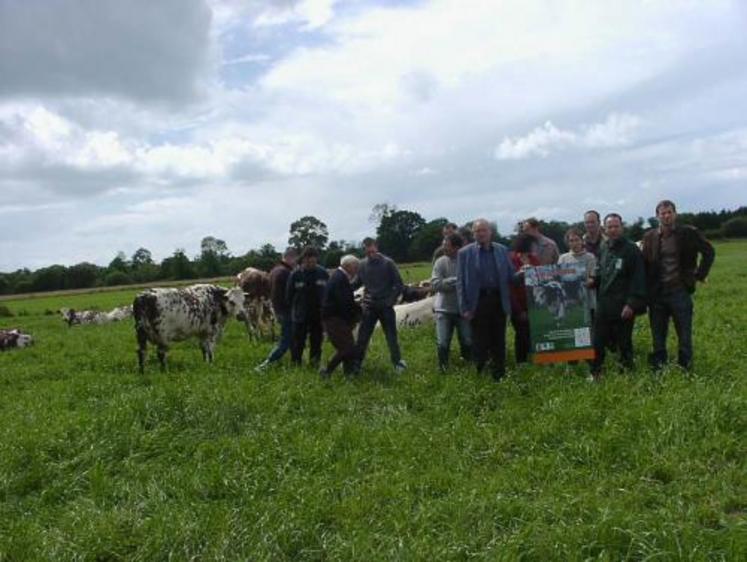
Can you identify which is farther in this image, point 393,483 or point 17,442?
point 17,442

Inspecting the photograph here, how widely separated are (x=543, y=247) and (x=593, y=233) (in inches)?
28.0

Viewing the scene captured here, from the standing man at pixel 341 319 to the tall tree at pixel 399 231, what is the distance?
61.7 metres

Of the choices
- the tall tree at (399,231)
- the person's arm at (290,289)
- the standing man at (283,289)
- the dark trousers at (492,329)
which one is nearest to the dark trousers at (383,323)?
the person's arm at (290,289)

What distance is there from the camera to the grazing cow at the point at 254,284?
17.8 meters

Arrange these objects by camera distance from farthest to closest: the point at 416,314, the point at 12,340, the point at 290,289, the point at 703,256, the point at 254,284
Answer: the point at 12,340 → the point at 254,284 → the point at 416,314 → the point at 290,289 → the point at 703,256

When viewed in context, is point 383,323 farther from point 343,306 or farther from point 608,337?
point 608,337

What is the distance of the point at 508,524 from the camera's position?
18.0 feet

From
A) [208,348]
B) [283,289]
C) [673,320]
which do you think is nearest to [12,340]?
[208,348]

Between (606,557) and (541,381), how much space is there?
4.46 meters

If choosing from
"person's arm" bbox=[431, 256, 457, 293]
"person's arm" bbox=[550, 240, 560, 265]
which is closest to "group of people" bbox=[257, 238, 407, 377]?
"person's arm" bbox=[431, 256, 457, 293]

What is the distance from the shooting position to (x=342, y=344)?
36.0ft

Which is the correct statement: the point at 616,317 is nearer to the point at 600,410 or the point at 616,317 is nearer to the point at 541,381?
the point at 541,381

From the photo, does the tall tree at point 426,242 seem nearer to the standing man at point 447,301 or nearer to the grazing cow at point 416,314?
the grazing cow at point 416,314

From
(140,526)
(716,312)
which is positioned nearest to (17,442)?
(140,526)
